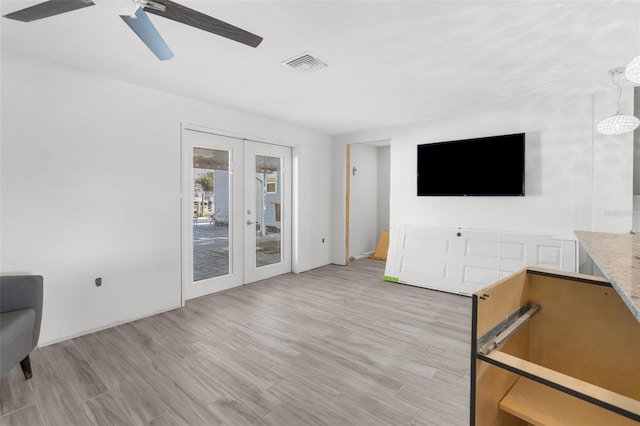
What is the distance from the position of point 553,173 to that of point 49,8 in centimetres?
491

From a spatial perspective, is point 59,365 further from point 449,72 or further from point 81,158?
point 449,72

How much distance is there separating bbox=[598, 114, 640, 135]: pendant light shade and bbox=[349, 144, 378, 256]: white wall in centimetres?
392

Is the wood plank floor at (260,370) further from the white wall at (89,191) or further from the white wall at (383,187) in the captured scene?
the white wall at (383,187)

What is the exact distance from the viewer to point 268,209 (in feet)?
15.8

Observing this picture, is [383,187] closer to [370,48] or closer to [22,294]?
[370,48]

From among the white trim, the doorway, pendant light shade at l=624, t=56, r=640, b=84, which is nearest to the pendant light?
pendant light shade at l=624, t=56, r=640, b=84

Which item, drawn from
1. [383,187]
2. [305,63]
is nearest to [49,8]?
[305,63]

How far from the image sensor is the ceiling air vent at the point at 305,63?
256 centimetres

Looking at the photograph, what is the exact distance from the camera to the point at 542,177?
3.75m

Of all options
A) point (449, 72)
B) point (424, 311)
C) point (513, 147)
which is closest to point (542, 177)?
point (513, 147)

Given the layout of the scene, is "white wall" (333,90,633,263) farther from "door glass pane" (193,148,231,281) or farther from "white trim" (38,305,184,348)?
"white trim" (38,305,184,348)

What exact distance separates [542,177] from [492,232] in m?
0.91

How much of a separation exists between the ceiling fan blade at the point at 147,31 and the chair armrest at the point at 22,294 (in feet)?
6.42

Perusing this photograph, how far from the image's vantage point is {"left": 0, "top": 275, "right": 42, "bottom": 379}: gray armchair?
1954mm
